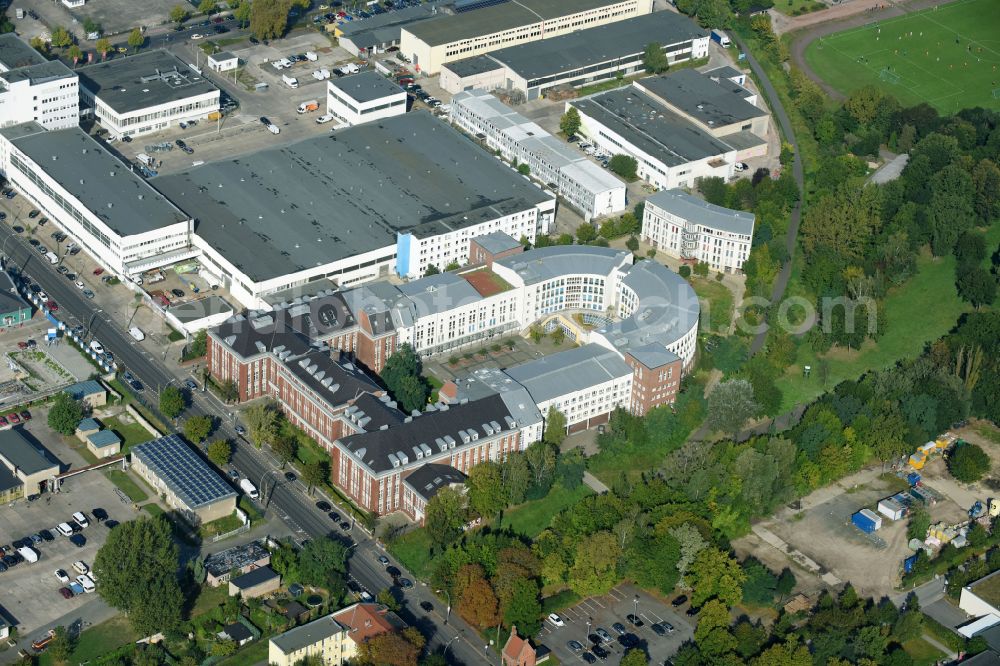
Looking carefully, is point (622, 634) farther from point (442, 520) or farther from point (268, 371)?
point (268, 371)

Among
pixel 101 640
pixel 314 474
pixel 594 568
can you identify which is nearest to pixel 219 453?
pixel 314 474

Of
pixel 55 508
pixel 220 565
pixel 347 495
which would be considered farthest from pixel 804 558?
pixel 55 508

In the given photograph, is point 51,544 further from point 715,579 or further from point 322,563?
point 715,579

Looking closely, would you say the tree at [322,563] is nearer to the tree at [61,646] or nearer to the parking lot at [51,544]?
the parking lot at [51,544]

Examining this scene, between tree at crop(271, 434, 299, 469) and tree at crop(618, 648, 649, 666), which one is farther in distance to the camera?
tree at crop(271, 434, 299, 469)

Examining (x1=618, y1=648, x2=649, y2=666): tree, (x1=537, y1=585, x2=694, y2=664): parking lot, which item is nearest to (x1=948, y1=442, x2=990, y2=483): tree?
(x1=537, y1=585, x2=694, y2=664): parking lot

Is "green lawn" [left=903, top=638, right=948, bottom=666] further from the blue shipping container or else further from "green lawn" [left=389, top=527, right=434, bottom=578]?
"green lawn" [left=389, top=527, right=434, bottom=578]
